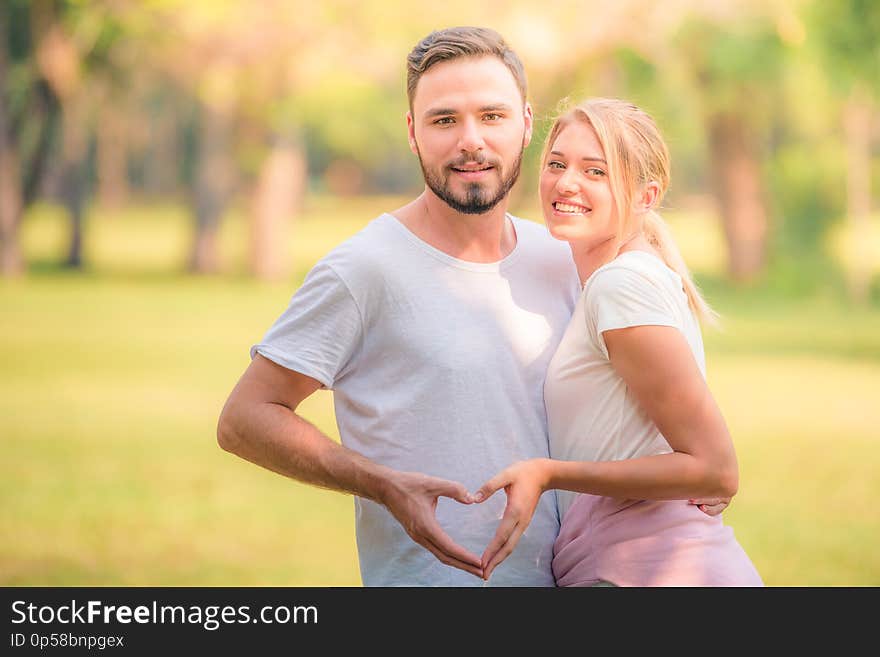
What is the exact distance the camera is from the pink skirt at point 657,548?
266cm

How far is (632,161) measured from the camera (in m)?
2.76

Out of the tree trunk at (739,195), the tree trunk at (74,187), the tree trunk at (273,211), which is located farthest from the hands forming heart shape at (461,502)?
the tree trunk at (74,187)

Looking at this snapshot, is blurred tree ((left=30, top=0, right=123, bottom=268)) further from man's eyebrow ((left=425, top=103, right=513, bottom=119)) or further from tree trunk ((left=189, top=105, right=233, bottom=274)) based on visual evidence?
man's eyebrow ((left=425, top=103, right=513, bottom=119))

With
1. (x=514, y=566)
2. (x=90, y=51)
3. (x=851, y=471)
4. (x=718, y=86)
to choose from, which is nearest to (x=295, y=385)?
(x=514, y=566)

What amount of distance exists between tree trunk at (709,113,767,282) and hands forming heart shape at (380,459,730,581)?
2367cm

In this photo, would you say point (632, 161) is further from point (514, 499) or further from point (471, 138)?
point (514, 499)

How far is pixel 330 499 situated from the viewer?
10.0 meters

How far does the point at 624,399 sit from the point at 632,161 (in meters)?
0.53

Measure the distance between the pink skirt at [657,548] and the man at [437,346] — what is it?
158 mm

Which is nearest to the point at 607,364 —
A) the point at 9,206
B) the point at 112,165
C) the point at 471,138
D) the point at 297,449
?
the point at 471,138

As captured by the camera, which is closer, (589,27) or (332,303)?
(332,303)

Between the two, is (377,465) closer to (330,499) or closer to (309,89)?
(330,499)
